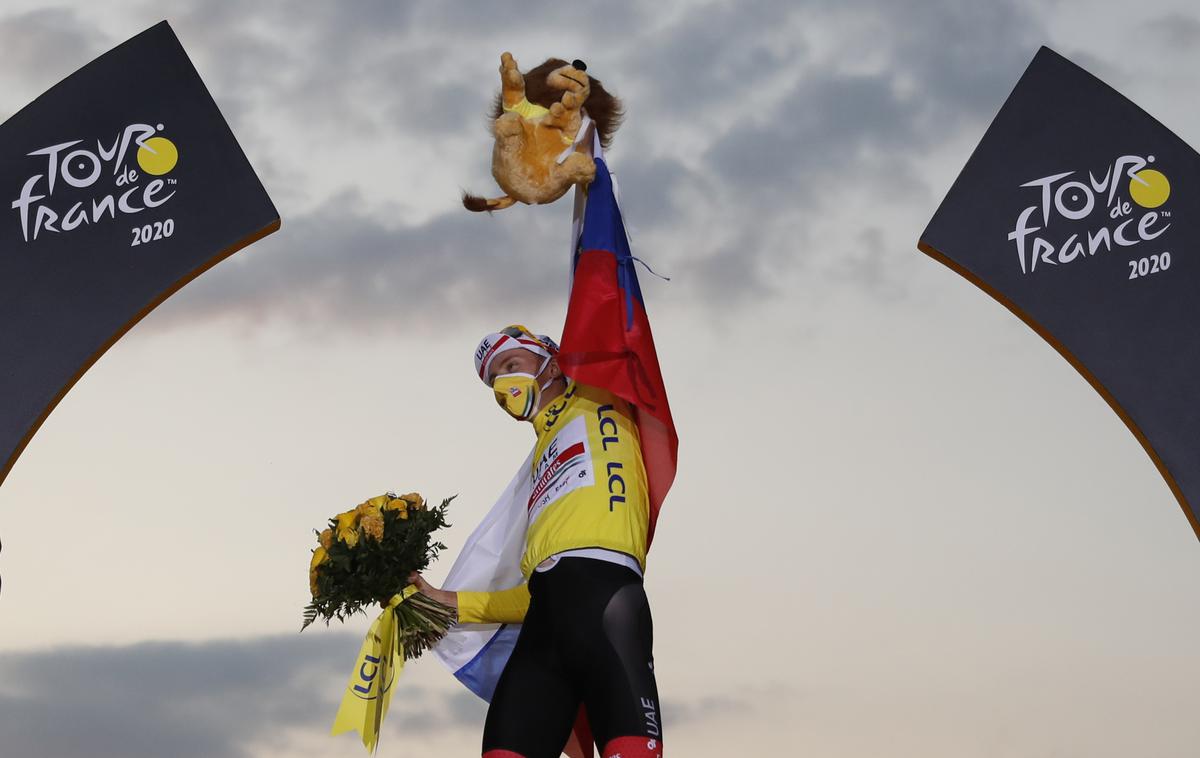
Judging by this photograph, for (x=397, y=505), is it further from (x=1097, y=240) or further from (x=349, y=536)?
(x=1097, y=240)

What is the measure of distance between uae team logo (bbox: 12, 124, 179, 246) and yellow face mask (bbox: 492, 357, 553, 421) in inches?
56.5

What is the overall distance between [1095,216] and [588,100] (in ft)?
6.84

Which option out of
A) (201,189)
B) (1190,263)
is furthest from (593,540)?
(1190,263)

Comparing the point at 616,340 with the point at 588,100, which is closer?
the point at 616,340

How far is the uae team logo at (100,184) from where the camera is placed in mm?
6513

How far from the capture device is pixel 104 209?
6543 millimetres

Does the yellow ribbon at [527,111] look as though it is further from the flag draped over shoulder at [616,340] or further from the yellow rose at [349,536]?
the yellow rose at [349,536]

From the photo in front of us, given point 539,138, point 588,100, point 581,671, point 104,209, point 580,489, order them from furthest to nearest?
point 588,100 → point 104,209 → point 539,138 → point 580,489 → point 581,671

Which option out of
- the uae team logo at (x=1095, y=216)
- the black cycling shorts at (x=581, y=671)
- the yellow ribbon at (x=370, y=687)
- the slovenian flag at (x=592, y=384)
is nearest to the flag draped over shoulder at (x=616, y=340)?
the slovenian flag at (x=592, y=384)

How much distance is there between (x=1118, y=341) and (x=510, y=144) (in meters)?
2.49

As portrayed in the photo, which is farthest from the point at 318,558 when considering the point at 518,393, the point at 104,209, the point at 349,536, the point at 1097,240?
the point at 1097,240

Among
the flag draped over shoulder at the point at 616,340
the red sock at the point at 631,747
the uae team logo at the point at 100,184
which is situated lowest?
the red sock at the point at 631,747

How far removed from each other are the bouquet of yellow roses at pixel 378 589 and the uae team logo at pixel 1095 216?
8.36ft

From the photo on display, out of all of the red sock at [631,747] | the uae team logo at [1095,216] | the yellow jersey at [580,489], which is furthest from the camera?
the uae team logo at [1095,216]
